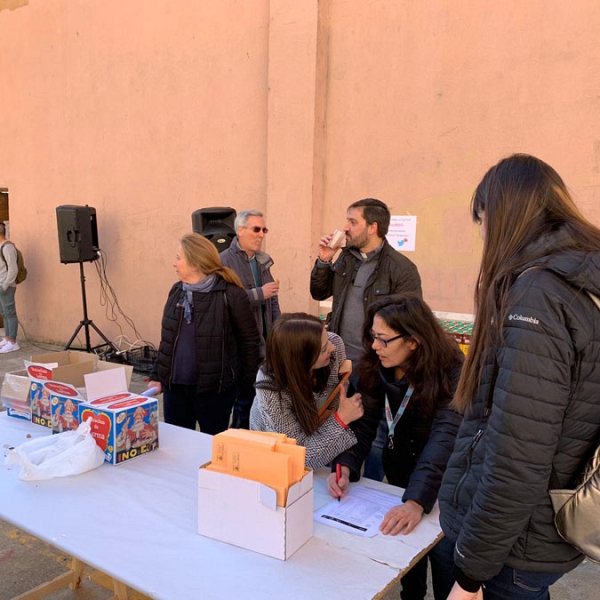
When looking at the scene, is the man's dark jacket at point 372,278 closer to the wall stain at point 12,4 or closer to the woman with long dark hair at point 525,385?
the woman with long dark hair at point 525,385

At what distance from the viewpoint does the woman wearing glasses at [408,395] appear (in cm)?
184

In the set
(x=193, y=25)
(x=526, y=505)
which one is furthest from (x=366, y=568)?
(x=193, y=25)

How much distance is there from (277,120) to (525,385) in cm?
452

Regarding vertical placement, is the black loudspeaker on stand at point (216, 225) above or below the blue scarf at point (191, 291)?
above

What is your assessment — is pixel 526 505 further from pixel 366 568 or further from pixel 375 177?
pixel 375 177

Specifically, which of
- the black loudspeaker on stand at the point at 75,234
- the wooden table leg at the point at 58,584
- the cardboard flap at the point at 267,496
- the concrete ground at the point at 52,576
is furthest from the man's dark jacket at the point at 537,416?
the black loudspeaker on stand at the point at 75,234

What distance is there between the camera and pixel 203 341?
285 centimetres

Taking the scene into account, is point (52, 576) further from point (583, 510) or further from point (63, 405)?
point (583, 510)

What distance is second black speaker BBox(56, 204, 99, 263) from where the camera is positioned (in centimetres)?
627

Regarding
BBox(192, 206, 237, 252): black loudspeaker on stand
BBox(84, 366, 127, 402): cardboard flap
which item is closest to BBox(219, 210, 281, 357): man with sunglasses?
BBox(192, 206, 237, 252): black loudspeaker on stand

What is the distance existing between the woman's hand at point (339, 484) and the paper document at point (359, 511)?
0.06 ft

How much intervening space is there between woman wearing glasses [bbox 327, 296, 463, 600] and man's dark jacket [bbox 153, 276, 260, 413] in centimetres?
94

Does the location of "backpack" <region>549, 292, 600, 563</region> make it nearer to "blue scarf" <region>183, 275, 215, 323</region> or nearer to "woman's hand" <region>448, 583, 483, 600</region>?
"woman's hand" <region>448, 583, 483, 600</region>

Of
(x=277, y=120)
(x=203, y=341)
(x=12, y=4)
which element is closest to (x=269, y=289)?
(x=203, y=341)
